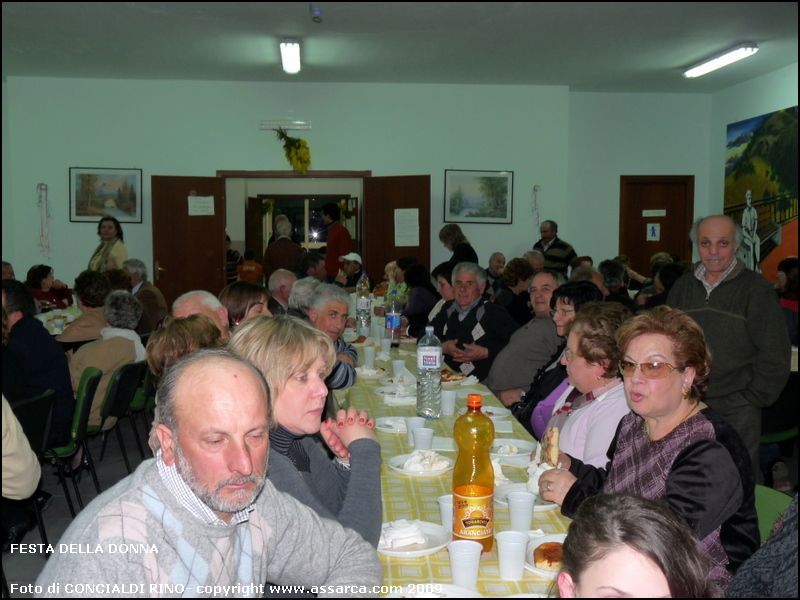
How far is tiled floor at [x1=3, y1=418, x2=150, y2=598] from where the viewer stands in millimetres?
3346

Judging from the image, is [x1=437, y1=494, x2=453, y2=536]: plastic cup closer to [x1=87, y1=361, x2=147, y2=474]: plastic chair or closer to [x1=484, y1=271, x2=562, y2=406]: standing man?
[x1=484, y1=271, x2=562, y2=406]: standing man

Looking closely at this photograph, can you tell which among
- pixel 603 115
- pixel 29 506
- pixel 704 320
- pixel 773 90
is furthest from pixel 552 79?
pixel 29 506

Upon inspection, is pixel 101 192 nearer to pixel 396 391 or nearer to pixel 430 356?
pixel 396 391

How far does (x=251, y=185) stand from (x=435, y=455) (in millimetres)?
11548

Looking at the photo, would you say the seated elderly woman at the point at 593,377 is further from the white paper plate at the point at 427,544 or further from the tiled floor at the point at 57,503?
the white paper plate at the point at 427,544

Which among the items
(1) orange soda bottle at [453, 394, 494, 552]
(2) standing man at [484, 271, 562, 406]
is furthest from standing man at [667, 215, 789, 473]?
(1) orange soda bottle at [453, 394, 494, 552]

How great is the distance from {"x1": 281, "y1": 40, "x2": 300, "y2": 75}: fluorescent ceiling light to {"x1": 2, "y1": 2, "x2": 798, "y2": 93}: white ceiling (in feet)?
0.31

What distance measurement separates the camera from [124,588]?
124cm

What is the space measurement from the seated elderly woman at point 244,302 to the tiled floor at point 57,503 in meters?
1.16

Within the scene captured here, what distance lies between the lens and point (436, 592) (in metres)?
1.61

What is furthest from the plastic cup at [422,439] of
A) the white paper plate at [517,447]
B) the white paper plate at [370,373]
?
the white paper plate at [370,373]

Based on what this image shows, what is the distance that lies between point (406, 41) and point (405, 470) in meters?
5.67

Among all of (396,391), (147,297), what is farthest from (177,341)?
(147,297)

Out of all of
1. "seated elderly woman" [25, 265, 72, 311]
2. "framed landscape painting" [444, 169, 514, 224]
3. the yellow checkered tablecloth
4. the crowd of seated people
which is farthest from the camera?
"framed landscape painting" [444, 169, 514, 224]
